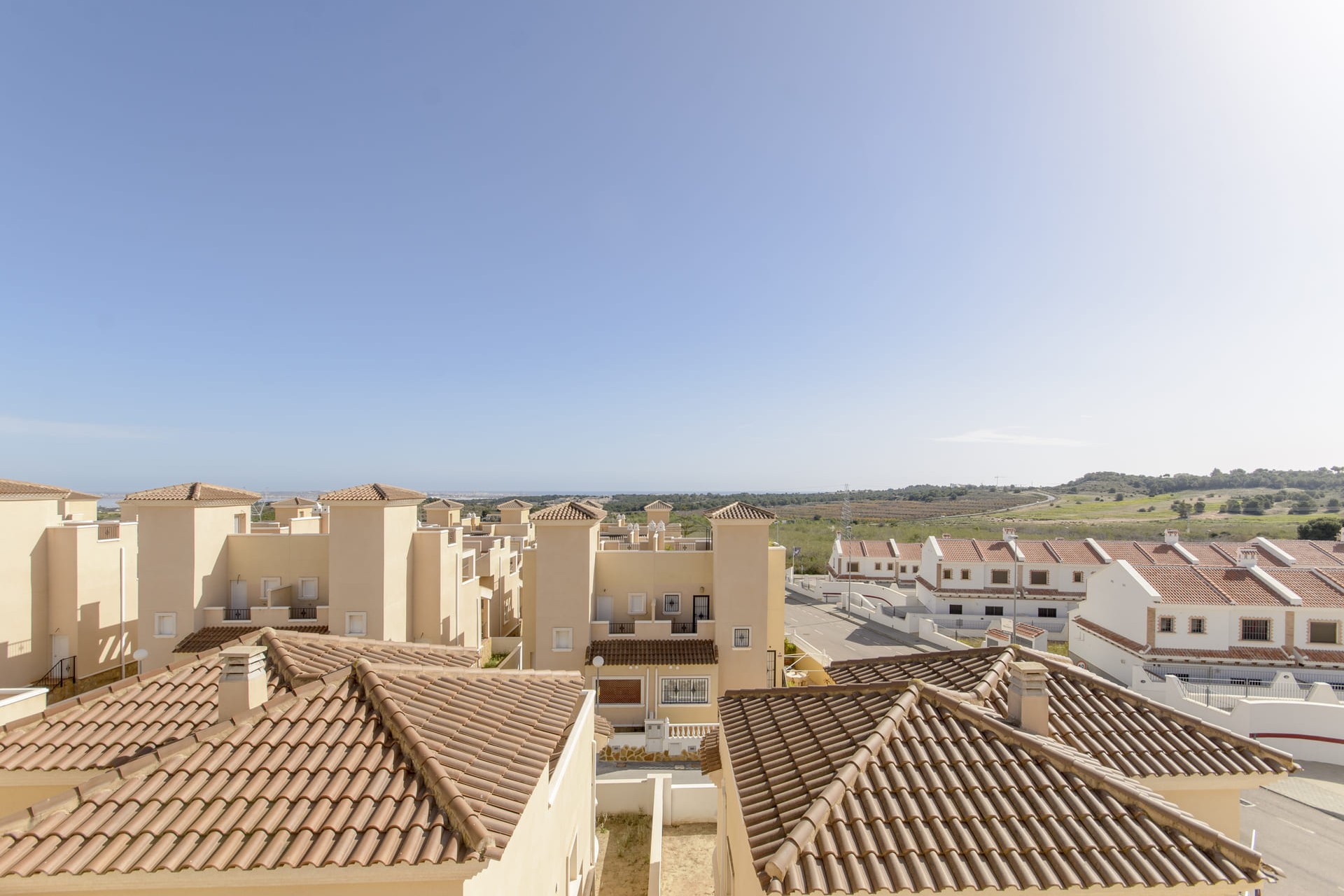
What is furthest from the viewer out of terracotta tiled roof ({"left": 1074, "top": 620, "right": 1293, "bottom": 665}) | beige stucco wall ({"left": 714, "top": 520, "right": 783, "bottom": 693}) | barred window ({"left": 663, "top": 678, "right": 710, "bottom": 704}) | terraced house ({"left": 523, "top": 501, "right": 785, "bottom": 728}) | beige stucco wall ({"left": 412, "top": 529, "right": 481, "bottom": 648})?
terracotta tiled roof ({"left": 1074, "top": 620, "right": 1293, "bottom": 665})

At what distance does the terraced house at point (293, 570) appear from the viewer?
61.1ft

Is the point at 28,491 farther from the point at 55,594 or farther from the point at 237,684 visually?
the point at 237,684

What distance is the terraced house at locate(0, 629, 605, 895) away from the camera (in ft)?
14.6

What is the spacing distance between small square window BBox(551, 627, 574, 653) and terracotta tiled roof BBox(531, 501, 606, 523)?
4017 millimetres

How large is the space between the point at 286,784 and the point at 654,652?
609 inches

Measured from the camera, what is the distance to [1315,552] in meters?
33.6

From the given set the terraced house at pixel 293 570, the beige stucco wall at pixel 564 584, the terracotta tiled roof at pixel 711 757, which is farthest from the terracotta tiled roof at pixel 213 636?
the terracotta tiled roof at pixel 711 757

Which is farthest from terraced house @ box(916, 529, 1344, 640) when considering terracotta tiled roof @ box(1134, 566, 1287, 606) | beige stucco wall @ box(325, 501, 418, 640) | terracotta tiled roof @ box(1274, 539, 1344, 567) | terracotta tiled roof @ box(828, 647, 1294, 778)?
beige stucco wall @ box(325, 501, 418, 640)

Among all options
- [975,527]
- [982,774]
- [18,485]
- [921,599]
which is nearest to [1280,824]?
[982,774]

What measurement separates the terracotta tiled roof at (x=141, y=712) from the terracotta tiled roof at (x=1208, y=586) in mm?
34804

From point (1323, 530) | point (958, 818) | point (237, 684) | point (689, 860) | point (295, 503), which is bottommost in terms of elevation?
point (689, 860)

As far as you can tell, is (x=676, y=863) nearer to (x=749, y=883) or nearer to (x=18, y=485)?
(x=749, y=883)

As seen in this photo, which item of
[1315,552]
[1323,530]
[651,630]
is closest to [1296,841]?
[651,630]

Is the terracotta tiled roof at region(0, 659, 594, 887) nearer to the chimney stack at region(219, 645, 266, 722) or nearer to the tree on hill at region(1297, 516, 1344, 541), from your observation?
the chimney stack at region(219, 645, 266, 722)
